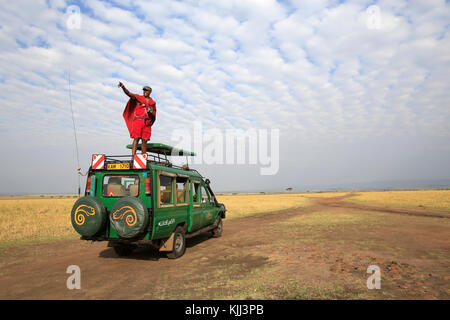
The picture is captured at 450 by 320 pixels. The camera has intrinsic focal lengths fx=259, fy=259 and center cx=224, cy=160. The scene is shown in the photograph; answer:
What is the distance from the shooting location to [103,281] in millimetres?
5387

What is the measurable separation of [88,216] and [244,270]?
3.98 m

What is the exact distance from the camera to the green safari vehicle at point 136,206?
20.4ft

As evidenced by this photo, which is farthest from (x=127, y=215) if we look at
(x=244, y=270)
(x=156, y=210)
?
(x=244, y=270)

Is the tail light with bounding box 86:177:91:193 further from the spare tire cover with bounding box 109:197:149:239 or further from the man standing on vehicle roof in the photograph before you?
the man standing on vehicle roof

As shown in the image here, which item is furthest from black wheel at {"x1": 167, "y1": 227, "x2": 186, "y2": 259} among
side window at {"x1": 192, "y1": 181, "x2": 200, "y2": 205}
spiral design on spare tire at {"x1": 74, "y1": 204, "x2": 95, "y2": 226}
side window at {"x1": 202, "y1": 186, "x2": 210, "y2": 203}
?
spiral design on spare tire at {"x1": 74, "y1": 204, "x2": 95, "y2": 226}

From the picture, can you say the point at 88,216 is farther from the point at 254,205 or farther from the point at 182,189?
the point at 254,205

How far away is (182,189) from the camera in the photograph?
26.8ft

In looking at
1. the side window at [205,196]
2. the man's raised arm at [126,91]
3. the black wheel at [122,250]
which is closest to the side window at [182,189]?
the side window at [205,196]

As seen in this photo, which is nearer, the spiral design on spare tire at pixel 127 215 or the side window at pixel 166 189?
the spiral design on spare tire at pixel 127 215

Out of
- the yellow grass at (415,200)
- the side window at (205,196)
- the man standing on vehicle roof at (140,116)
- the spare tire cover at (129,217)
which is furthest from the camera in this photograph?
the yellow grass at (415,200)

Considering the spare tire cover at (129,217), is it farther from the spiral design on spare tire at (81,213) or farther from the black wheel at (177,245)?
the black wheel at (177,245)

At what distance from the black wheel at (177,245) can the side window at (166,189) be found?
0.96 meters
